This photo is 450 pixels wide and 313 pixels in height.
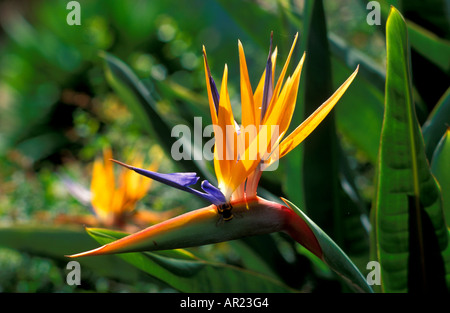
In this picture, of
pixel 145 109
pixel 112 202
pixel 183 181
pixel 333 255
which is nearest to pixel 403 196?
pixel 333 255

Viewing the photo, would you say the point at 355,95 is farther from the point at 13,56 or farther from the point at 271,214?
the point at 13,56

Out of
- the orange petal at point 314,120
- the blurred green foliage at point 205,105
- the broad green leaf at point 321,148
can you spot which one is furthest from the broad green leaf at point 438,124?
the orange petal at point 314,120

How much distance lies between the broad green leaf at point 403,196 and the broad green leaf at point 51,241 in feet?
1.30

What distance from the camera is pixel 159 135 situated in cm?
73

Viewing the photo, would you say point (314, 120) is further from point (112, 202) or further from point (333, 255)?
point (112, 202)

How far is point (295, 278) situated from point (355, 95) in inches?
11.3

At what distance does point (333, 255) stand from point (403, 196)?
0.30ft

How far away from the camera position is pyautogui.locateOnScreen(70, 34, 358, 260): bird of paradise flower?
1.35 ft

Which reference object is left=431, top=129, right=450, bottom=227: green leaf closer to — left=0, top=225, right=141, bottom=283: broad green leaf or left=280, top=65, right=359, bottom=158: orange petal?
left=280, top=65, right=359, bottom=158: orange petal

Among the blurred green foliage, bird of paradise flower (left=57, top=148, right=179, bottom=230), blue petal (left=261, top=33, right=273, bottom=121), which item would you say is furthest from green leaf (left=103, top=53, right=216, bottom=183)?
blue petal (left=261, top=33, right=273, bottom=121)

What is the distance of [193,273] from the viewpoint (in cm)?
57

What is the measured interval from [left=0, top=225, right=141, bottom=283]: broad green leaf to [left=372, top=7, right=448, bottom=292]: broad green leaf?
40 centimetres

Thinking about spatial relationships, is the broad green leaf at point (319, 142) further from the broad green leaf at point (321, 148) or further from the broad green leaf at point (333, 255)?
the broad green leaf at point (333, 255)

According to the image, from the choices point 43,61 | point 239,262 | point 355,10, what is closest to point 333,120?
point 239,262
